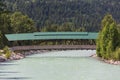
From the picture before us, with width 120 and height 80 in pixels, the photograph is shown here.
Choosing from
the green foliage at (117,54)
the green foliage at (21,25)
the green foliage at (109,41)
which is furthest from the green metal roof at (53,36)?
the green foliage at (117,54)

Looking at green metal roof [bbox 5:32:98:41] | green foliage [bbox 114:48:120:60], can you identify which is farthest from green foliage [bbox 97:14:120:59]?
green metal roof [bbox 5:32:98:41]

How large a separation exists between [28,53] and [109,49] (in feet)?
103

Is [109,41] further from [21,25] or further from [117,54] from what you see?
[21,25]

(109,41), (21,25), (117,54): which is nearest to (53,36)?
(21,25)

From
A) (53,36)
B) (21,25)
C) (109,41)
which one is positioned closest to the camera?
(109,41)

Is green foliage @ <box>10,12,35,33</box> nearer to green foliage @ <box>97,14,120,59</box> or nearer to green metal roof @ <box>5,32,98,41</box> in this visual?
green metal roof @ <box>5,32,98,41</box>

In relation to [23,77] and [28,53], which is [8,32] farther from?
[23,77]

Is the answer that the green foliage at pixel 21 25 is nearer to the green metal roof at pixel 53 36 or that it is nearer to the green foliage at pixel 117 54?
the green metal roof at pixel 53 36

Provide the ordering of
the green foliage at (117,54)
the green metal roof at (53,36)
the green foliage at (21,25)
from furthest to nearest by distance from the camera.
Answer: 1. the green foliage at (21,25)
2. the green metal roof at (53,36)
3. the green foliage at (117,54)

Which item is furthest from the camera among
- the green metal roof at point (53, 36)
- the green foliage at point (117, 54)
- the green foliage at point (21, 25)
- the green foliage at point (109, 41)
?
the green foliage at point (21, 25)

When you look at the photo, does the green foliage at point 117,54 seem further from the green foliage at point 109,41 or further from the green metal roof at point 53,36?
the green metal roof at point 53,36

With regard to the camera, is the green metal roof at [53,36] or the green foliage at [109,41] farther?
the green metal roof at [53,36]

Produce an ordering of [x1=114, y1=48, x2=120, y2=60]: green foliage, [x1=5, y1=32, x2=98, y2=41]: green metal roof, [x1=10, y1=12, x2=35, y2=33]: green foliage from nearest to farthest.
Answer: [x1=114, y1=48, x2=120, y2=60]: green foliage → [x1=5, y1=32, x2=98, y2=41]: green metal roof → [x1=10, y1=12, x2=35, y2=33]: green foliage

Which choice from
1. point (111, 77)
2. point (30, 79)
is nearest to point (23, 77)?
point (30, 79)
